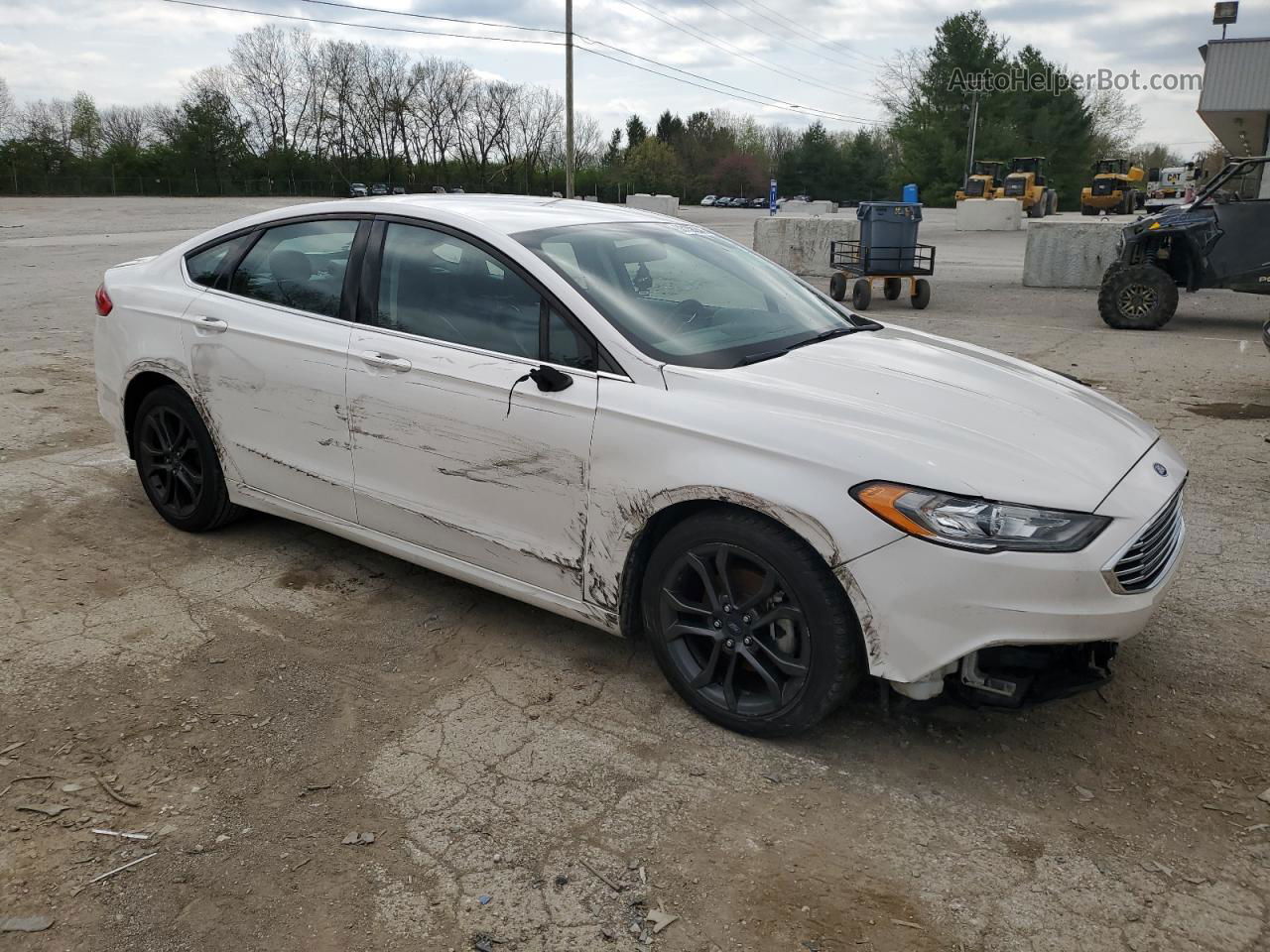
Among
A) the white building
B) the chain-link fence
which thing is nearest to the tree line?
the chain-link fence

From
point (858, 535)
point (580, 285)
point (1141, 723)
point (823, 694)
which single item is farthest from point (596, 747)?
point (1141, 723)

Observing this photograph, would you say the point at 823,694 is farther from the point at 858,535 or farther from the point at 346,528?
the point at 346,528

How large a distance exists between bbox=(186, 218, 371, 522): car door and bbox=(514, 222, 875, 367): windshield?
3.11ft

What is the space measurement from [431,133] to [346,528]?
246 feet

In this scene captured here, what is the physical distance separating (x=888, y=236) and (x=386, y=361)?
1103 cm

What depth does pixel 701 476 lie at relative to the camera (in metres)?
2.97

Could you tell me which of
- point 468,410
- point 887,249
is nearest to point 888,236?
point 887,249

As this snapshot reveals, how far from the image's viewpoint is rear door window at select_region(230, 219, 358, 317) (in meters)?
4.06

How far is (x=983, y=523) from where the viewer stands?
266cm

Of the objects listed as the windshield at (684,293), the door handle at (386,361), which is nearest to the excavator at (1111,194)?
the windshield at (684,293)

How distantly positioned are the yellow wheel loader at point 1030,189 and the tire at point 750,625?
4126cm

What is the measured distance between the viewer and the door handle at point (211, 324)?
4328 mm

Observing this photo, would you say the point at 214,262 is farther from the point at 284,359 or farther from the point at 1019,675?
the point at 1019,675

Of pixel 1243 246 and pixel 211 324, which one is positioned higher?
pixel 1243 246
